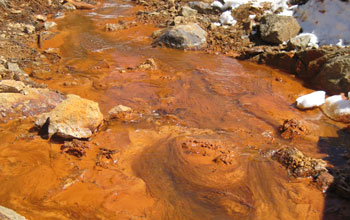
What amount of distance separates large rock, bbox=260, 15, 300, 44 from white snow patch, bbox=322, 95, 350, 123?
3559 millimetres

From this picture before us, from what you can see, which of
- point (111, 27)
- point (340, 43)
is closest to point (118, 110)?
point (111, 27)

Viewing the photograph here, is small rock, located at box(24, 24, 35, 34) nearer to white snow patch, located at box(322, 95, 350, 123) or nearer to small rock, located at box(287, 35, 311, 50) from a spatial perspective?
small rock, located at box(287, 35, 311, 50)

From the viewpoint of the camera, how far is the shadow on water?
10.9ft

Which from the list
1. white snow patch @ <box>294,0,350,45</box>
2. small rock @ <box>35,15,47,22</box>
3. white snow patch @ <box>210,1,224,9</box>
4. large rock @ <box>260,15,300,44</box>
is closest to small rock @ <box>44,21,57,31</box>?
small rock @ <box>35,15,47,22</box>

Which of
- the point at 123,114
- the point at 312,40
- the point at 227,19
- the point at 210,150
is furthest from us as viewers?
the point at 227,19

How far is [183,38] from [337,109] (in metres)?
5.04

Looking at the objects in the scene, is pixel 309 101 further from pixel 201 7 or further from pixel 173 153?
pixel 201 7

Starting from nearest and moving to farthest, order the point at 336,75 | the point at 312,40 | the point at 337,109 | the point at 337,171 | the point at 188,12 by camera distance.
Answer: the point at 337,171, the point at 337,109, the point at 336,75, the point at 312,40, the point at 188,12

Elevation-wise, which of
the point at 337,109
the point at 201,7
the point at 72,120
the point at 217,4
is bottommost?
the point at 337,109

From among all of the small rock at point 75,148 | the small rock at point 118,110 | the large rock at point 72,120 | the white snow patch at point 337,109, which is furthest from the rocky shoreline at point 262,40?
the small rock at point 75,148

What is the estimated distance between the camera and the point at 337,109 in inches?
222

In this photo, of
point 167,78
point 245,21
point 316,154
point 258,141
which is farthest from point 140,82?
point 245,21

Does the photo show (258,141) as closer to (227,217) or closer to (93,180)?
(227,217)

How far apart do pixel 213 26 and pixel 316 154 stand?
685 cm
